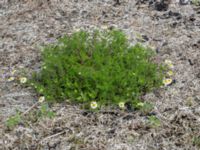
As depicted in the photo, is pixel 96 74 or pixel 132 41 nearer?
pixel 96 74

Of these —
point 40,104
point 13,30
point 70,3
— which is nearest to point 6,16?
point 13,30

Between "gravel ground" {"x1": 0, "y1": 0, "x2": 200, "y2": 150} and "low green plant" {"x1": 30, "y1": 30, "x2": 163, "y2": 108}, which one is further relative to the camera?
"low green plant" {"x1": 30, "y1": 30, "x2": 163, "y2": 108}

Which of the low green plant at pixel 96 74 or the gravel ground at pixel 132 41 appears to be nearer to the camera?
the gravel ground at pixel 132 41

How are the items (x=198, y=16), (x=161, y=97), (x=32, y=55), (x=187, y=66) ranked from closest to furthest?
(x=161, y=97)
(x=187, y=66)
(x=32, y=55)
(x=198, y=16)

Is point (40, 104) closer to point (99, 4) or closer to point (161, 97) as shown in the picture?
point (161, 97)
